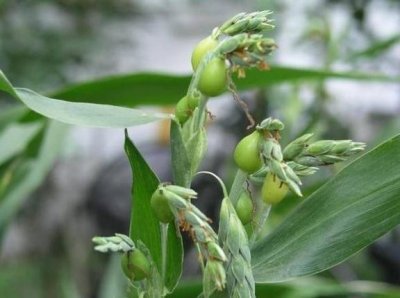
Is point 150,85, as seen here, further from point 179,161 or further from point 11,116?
point 179,161

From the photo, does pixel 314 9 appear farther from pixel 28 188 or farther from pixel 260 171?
pixel 260 171

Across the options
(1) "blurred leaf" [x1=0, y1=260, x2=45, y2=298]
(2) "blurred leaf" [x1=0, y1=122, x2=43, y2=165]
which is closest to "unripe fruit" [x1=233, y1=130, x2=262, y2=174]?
(2) "blurred leaf" [x1=0, y1=122, x2=43, y2=165]

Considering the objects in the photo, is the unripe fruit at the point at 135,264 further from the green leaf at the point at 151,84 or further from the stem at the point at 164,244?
the green leaf at the point at 151,84

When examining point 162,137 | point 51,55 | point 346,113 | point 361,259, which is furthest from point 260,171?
point 162,137

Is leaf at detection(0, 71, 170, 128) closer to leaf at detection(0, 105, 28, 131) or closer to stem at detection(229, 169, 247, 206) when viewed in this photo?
stem at detection(229, 169, 247, 206)

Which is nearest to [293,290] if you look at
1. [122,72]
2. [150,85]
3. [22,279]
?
[150,85]
